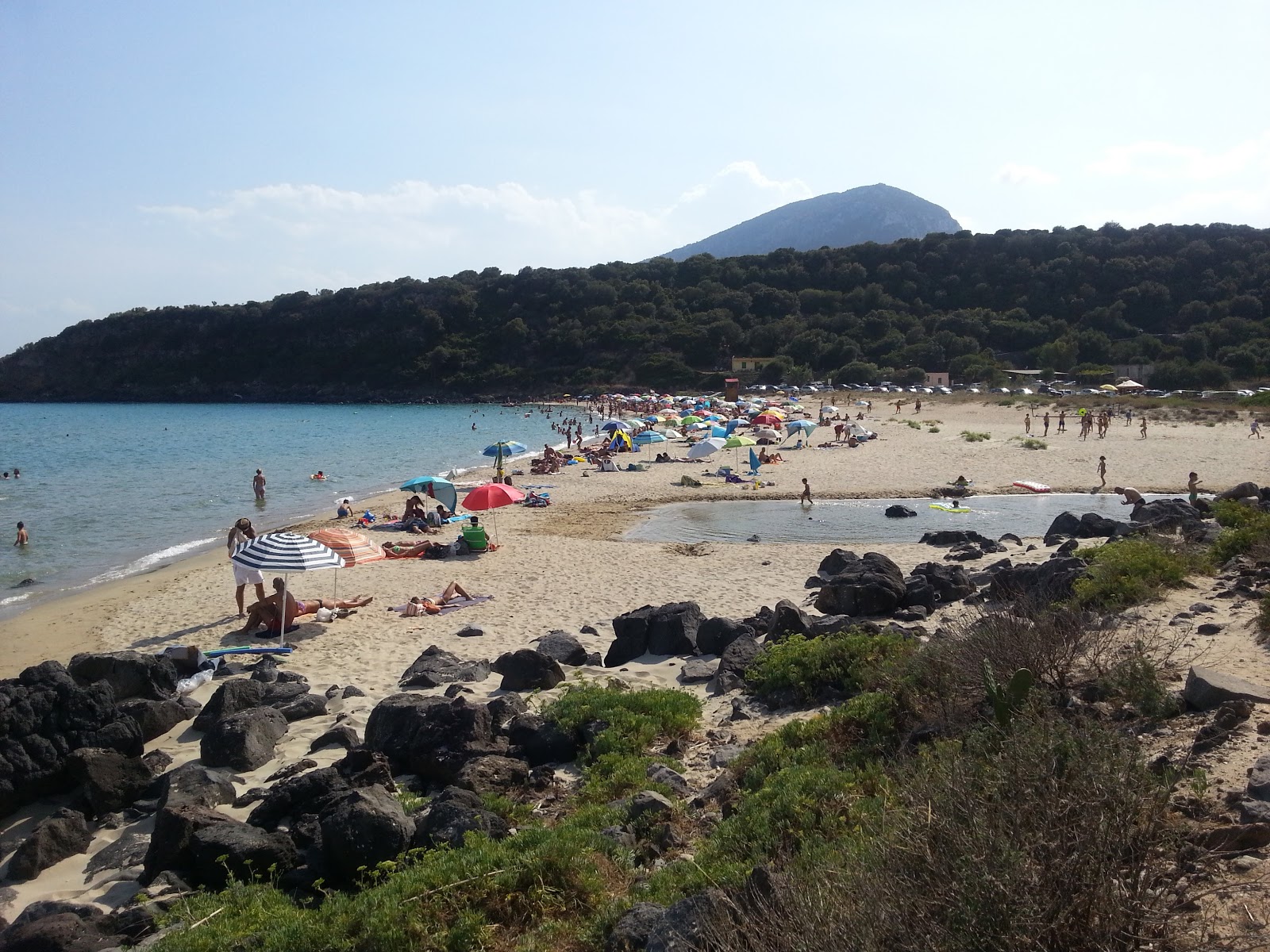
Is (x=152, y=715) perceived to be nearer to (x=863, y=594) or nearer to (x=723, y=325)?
(x=863, y=594)

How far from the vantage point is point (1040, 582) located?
1038 centimetres

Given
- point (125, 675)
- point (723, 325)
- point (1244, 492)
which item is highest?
point (723, 325)

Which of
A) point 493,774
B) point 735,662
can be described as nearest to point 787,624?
point 735,662

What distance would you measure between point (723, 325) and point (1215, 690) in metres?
83.1

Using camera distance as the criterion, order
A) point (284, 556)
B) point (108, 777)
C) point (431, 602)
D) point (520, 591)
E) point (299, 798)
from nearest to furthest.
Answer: point (299, 798) < point (108, 777) < point (284, 556) < point (431, 602) < point (520, 591)

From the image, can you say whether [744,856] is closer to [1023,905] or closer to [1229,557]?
[1023,905]

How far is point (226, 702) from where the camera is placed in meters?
8.30

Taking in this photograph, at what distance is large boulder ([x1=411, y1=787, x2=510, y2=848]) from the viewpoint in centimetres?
546

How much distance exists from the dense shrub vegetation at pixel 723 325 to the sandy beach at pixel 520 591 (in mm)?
45805

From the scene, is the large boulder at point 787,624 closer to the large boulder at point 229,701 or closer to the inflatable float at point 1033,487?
the large boulder at point 229,701

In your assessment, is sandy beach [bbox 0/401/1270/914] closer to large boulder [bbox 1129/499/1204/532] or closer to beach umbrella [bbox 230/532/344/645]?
beach umbrella [bbox 230/532/344/645]

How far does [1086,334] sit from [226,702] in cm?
7775

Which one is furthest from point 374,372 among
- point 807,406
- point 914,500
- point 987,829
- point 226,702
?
point 987,829

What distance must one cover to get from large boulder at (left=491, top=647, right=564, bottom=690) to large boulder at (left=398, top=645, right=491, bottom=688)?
0.41 meters
